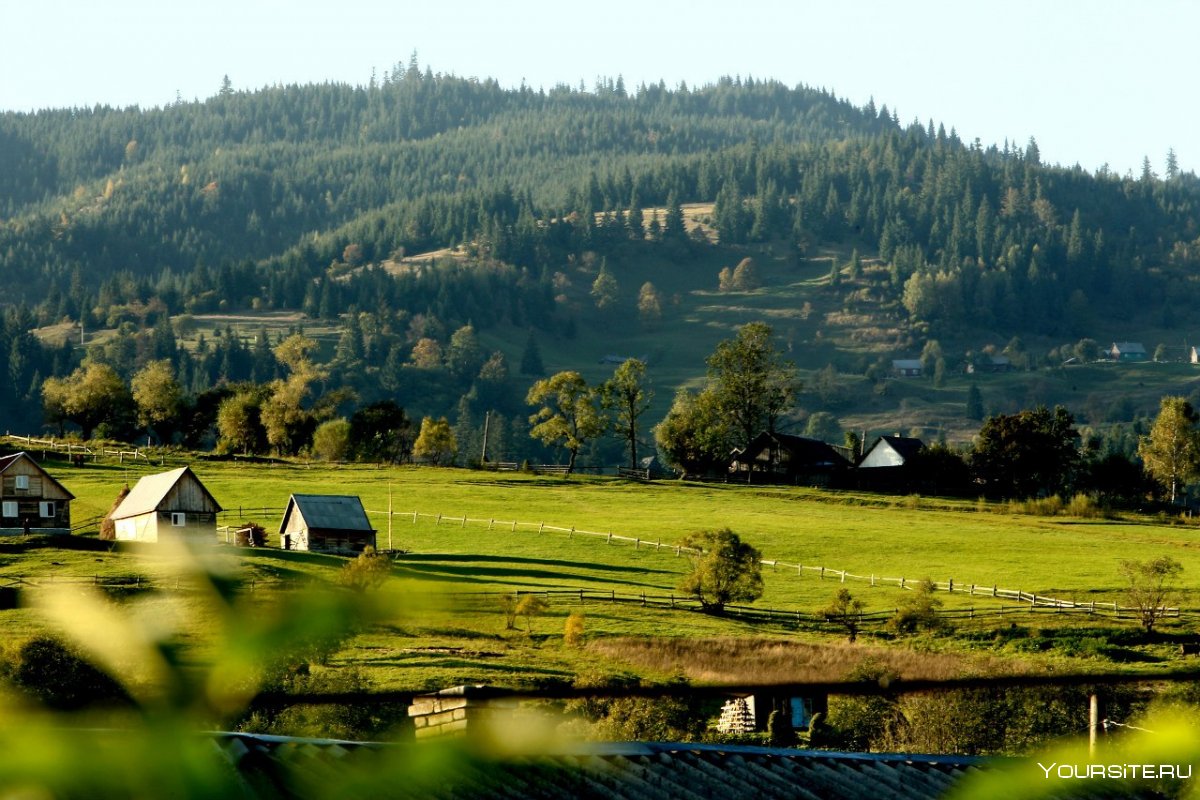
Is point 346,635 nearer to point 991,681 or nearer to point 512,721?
point 512,721

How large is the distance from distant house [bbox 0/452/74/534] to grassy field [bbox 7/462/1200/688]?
6985 millimetres

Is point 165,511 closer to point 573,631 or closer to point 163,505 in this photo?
point 163,505

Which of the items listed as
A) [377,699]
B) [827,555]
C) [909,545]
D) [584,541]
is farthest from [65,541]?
[377,699]

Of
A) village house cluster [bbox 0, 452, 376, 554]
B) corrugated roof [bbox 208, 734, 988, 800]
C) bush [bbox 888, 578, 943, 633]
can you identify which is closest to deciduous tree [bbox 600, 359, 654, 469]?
village house cluster [bbox 0, 452, 376, 554]

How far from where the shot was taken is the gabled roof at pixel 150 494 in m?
75.2

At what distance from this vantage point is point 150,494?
7631 centimetres

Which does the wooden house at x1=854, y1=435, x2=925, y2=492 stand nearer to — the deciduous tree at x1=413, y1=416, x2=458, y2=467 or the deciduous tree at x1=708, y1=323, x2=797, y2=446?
the deciduous tree at x1=708, y1=323, x2=797, y2=446

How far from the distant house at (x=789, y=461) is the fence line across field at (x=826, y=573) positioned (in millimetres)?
39159

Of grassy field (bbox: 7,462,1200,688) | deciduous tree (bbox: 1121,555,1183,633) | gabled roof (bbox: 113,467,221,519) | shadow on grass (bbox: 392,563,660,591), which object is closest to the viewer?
grassy field (bbox: 7,462,1200,688)

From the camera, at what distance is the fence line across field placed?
59969 millimetres

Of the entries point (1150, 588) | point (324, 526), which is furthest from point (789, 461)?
point (1150, 588)

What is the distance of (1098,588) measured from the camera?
64.9 m

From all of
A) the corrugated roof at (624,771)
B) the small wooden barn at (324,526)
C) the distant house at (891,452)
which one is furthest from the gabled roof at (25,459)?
the corrugated roof at (624,771)

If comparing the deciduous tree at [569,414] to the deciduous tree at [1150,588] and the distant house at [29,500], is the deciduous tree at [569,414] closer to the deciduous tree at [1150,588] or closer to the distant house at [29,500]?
the distant house at [29,500]
